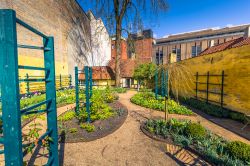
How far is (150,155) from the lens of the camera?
351 cm

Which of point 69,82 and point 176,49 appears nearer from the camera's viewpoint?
point 69,82

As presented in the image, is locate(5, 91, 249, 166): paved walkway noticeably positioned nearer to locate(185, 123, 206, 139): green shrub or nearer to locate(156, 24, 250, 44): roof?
locate(185, 123, 206, 139): green shrub

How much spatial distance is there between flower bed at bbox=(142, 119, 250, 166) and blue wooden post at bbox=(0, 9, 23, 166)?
379cm

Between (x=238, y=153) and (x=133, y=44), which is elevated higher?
(x=133, y=44)

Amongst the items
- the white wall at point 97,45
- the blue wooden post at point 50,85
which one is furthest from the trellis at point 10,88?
the white wall at point 97,45

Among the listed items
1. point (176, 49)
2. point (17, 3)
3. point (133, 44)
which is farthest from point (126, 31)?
point (176, 49)

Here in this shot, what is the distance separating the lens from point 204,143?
3.78 meters

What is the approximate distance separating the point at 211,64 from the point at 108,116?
6922mm

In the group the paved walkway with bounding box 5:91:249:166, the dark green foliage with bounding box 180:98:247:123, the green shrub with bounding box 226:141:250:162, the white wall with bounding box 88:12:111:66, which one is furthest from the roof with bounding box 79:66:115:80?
the green shrub with bounding box 226:141:250:162

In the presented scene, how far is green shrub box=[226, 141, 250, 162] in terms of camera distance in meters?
3.10

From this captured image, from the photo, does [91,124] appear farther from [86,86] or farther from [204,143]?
[204,143]

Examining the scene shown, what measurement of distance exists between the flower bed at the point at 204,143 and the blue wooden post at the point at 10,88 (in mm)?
3788

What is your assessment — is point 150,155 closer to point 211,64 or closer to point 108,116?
point 108,116

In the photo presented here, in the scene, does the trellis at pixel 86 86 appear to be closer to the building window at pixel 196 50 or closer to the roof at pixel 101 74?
the roof at pixel 101 74
